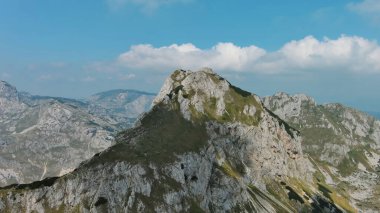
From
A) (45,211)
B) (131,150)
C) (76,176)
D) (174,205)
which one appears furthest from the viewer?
(131,150)

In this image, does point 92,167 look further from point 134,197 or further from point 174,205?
point 174,205

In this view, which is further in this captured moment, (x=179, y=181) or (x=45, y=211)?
(x=179, y=181)

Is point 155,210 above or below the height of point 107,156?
below

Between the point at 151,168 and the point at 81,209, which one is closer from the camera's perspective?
the point at 81,209

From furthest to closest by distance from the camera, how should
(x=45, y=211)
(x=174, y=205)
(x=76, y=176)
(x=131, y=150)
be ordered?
(x=131, y=150) → (x=174, y=205) → (x=76, y=176) → (x=45, y=211)

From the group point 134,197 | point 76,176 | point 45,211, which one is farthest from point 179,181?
point 45,211

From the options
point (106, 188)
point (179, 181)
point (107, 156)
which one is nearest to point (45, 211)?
point (106, 188)

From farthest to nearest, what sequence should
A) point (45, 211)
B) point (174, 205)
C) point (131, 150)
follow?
point (131, 150) < point (174, 205) < point (45, 211)

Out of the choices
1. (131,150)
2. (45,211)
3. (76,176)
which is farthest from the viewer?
(131,150)

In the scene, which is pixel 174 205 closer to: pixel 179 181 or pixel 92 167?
pixel 179 181
